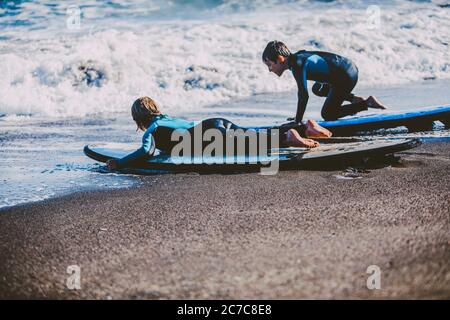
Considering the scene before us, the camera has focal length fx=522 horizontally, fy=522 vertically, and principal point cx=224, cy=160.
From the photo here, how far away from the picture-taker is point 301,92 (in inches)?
219

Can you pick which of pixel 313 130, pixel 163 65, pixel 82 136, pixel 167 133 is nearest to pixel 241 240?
pixel 167 133

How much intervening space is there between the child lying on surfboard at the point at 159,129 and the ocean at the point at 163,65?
255 millimetres

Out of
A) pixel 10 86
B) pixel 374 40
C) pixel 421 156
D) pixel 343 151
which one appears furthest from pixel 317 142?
pixel 374 40

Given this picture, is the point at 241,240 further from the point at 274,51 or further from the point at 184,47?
the point at 184,47

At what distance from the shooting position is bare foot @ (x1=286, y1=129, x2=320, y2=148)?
490 centimetres

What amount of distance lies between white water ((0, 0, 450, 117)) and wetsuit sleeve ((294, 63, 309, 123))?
3799 millimetres

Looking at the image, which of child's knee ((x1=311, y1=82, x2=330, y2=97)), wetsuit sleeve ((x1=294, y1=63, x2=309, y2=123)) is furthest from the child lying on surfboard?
child's knee ((x1=311, y1=82, x2=330, y2=97))

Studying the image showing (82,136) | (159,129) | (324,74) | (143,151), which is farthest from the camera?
(82,136)

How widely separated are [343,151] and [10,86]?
314 inches

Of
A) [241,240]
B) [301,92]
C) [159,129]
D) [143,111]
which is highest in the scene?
[301,92]

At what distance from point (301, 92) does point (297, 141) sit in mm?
864

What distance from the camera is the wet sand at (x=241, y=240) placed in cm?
228

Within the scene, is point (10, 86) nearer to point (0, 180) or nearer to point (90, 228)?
point (0, 180)

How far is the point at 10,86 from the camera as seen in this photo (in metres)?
10.4
